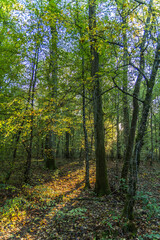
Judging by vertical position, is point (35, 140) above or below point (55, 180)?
above

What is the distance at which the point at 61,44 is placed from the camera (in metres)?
7.29

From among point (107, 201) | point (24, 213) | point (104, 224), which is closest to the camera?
point (104, 224)

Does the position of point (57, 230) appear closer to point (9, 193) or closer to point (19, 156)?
point (9, 193)

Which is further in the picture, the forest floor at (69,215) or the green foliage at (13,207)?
the green foliage at (13,207)

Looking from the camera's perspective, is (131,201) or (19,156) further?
(19,156)

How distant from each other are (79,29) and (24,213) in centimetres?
845

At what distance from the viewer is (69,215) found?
493 cm

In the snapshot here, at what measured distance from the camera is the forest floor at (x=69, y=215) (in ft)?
13.0

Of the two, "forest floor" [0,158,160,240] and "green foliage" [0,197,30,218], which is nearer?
"forest floor" [0,158,160,240]

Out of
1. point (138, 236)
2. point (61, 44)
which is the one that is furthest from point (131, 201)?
point (61, 44)

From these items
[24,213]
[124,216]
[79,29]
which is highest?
[79,29]

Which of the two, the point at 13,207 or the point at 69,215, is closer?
the point at 69,215

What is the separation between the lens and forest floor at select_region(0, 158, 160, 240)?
396 cm

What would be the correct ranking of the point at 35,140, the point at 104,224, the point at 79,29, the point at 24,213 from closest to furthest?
the point at 104,224, the point at 24,213, the point at 79,29, the point at 35,140
